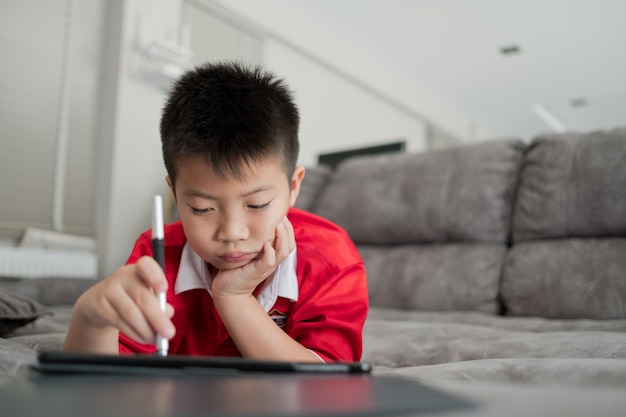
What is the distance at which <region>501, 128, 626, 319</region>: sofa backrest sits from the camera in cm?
162

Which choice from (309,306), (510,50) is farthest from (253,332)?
(510,50)

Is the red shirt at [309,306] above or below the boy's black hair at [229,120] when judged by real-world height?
below

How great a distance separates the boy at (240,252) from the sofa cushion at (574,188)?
1179mm

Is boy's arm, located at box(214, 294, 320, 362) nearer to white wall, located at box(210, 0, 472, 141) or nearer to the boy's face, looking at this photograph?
the boy's face

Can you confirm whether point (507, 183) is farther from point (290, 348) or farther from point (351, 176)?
point (290, 348)

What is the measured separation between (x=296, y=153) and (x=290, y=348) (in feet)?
1.04

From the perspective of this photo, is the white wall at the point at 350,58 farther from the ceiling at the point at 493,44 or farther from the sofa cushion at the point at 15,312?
the sofa cushion at the point at 15,312

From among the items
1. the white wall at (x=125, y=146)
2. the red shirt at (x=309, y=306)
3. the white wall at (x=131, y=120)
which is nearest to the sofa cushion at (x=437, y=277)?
the red shirt at (x=309, y=306)

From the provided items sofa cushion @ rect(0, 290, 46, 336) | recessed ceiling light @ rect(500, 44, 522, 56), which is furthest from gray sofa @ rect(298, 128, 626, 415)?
recessed ceiling light @ rect(500, 44, 522, 56)

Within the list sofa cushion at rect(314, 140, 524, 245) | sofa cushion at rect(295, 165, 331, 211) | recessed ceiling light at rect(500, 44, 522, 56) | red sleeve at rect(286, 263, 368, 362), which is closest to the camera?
red sleeve at rect(286, 263, 368, 362)

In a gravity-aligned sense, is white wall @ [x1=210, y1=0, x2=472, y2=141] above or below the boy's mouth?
above

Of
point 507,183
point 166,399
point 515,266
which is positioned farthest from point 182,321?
point 507,183

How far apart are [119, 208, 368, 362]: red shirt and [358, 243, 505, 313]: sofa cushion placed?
1017 mm

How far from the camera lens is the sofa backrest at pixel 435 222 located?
1894mm
